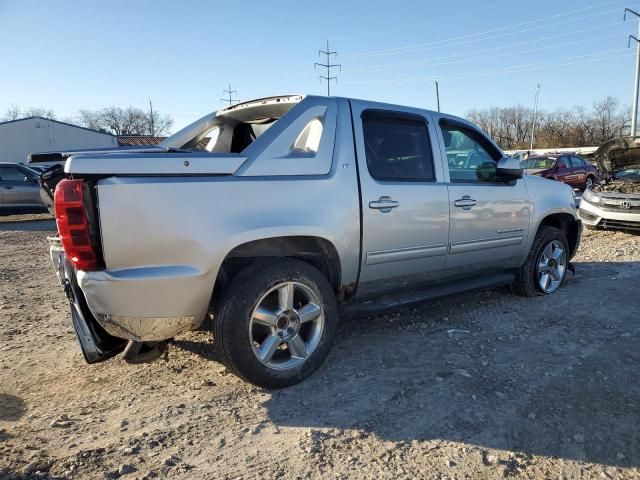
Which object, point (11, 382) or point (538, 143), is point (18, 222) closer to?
point (11, 382)

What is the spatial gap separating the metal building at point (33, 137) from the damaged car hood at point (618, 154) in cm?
3985

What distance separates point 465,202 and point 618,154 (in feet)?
24.3

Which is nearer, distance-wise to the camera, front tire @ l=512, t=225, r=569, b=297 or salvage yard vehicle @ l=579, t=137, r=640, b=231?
front tire @ l=512, t=225, r=569, b=297

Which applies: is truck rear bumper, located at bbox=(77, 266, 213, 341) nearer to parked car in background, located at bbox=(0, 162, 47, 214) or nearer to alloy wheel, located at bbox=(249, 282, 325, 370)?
alloy wheel, located at bbox=(249, 282, 325, 370)

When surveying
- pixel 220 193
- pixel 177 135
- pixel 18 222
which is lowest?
pixel 18 222

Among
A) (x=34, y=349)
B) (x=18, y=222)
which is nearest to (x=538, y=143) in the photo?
(x=18, y=222)

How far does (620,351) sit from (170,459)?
333cm

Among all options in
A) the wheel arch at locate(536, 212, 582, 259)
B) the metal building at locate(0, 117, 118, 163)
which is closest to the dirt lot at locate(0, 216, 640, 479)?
the wheel arch at locate(536, 212, 582, 259)

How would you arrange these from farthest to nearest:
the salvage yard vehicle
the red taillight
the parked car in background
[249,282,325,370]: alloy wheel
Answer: the parked car in background
the salvage yard vehicle
[249,282,325,370]: alloy wheel
the red taillight

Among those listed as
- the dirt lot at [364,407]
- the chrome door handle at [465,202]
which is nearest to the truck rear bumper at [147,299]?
the dirt lot at [364,407]

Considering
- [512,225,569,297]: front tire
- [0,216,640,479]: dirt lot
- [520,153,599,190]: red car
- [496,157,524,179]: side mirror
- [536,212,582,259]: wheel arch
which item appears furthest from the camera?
[520,153,599,190]: red car

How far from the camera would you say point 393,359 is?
3.73 metres

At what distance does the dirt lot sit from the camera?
249 cm

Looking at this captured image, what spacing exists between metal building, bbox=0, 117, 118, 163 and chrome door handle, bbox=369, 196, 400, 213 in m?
42.7
